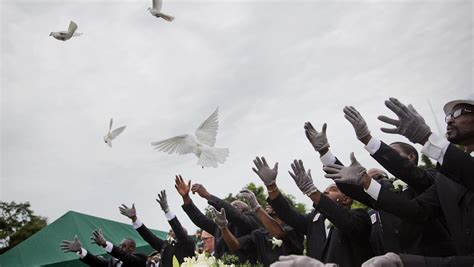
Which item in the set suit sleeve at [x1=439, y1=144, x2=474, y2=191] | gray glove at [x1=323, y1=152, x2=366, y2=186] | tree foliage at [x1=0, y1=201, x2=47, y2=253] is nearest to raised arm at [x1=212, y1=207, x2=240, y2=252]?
gray glove at [x1=323, y1=152, x2=366, y2=186]

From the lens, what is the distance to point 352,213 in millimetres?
3752

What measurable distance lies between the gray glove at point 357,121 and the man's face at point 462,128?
0.59 meters

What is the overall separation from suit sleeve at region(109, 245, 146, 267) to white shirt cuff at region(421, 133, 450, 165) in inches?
276

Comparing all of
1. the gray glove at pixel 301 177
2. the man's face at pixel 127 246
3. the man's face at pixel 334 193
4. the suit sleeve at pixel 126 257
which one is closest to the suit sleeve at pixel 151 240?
the suit sleeve at pixel 126 257

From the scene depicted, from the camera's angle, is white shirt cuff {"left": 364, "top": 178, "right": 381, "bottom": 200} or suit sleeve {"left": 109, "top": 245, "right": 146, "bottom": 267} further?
suit sleeve {"left": 109, "top": 245, "right": 146, "bottom": 267}

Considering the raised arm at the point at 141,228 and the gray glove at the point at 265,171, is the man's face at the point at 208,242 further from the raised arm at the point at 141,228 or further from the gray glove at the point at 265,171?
the gray glove at the point at 265,171

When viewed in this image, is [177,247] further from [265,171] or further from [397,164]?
[397,164]

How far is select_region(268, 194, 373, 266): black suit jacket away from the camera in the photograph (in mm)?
3561

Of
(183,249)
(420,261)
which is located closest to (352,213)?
(420,261)

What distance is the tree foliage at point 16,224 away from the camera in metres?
25.3

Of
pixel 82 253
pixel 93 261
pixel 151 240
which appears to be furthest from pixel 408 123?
pixel 93 261

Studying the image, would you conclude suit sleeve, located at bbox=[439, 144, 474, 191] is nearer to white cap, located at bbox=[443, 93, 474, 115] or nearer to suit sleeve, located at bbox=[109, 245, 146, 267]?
white cap, located at bbox=[443, 93, 474, 115]

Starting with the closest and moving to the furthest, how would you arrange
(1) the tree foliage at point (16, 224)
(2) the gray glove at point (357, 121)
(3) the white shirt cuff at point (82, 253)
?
(2) the gray glove at point (357, 121) < (3) the white shirt cuff at point (82, 253) < (1) the tree foliage at point (16, 224)

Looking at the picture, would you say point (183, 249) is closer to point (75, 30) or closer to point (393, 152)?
point (75, 30)
